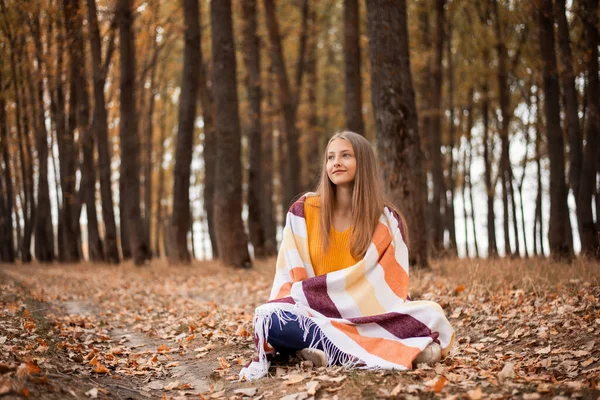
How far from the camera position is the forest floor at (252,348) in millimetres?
3766

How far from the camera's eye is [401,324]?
4.44 metres

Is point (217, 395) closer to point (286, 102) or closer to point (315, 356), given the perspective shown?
point (315, 356)

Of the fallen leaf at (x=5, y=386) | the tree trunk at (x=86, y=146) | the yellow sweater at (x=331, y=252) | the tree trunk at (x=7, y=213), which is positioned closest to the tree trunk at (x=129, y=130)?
the tree trunk at (x=86, y=146)

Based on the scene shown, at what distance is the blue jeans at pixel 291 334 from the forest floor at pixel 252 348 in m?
0.20

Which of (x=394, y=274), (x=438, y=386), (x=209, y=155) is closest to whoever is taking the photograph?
(x=438, y=386)

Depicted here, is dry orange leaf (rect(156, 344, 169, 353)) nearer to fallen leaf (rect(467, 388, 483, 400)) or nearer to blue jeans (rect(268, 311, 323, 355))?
blue jeans (rect(268, 311, 323, 355))

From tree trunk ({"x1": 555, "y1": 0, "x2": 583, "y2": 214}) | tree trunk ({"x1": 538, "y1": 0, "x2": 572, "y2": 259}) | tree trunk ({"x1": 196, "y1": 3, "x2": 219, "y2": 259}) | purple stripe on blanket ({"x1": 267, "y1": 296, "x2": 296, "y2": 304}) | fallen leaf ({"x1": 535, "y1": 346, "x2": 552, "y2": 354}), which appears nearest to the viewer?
purple stripe on blanket ({"x1": 267, "y1": 296, "x2": 296, "y2": 304})

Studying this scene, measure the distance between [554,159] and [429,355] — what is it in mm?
7120

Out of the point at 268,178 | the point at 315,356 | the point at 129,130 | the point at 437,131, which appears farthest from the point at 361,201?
the point at 268,178

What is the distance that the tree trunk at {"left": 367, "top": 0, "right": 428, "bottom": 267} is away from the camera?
29.5 ft

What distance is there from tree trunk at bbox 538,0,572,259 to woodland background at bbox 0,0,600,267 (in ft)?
0.08

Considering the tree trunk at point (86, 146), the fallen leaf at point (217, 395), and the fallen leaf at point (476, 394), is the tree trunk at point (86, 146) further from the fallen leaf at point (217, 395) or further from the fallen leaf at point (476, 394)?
the fallen leaf at point (476, 394)

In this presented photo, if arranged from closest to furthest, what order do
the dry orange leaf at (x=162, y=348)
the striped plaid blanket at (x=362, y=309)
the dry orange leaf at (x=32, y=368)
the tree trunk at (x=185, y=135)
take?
the dry orange leaf at (x=32, y=368), the striped plaid blanket at (x=362, y=309), the dry orange leaf at (x=162, y=348), the tree trunk at (x=185, y=135)

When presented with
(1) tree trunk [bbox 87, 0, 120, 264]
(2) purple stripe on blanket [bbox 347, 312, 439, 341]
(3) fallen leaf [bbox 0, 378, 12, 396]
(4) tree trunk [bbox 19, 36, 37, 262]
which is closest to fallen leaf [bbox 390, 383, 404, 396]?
(2) purple stripe on blanket [bbox 347, 312, 439, 341]
